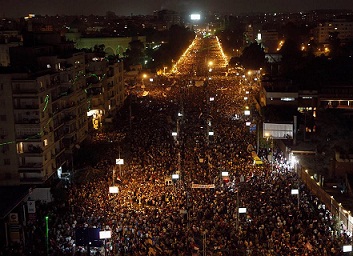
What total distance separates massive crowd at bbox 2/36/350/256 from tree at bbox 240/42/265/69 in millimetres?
40237

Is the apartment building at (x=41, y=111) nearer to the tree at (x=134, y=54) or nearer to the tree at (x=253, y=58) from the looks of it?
the tree at (x=134, y=54)

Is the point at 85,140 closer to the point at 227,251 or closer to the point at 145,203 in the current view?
the point at 145,203

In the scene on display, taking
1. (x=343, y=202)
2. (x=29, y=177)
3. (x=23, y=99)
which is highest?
(x=23, y=99)

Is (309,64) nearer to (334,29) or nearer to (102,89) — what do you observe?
(102,89)

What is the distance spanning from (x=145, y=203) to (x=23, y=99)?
774 centimetres

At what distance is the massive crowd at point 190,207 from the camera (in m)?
16.3

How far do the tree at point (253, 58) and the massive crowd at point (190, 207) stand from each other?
132ft

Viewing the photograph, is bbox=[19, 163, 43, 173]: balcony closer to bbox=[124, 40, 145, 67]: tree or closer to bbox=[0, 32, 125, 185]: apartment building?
bbox=[0, 32, 125, 185]: apartment building

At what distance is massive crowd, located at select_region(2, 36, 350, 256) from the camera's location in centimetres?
1628

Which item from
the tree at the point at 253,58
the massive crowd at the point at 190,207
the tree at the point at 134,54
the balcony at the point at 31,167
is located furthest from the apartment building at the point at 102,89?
the tree at the point at 253,58

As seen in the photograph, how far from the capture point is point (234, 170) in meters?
24.3

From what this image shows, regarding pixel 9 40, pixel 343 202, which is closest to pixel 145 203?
pixel 343 202

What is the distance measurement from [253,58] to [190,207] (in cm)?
5519

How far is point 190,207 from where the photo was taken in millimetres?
19344
